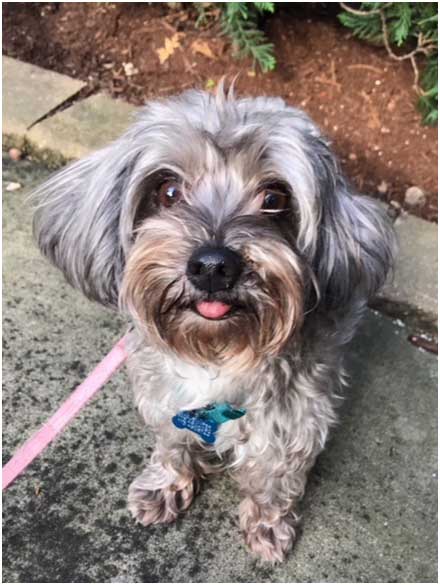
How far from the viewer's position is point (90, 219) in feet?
7.38

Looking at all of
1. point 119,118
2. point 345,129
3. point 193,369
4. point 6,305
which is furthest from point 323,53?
point 193,369

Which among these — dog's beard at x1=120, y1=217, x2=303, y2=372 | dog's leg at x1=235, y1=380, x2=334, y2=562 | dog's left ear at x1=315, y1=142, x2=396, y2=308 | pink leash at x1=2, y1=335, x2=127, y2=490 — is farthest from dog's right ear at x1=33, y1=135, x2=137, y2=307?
dog's leg at x1=235, y1=380, x2=334, y2=562

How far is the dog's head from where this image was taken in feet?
6.52

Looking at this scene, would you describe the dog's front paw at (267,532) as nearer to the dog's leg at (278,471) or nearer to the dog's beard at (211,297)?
the dog's leg at (278,471)

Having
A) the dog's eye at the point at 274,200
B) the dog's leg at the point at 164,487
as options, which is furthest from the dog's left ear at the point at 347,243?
the dog's leg at the point at 164,487

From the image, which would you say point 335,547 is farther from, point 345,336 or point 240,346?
point 240,346

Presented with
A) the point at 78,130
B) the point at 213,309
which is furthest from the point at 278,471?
the point at 78,130

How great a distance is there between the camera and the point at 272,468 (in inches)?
102

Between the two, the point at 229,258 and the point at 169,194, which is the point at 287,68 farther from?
the point at 229,258

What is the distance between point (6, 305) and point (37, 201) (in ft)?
3.40

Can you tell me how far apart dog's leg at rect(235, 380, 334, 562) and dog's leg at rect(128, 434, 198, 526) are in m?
0.21

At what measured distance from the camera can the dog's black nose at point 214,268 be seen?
1.91 m

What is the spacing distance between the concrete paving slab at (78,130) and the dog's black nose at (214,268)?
7.44ft

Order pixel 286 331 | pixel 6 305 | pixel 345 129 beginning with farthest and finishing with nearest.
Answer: pixel 345 129 < pixel 6 305 < pixel 286 331
